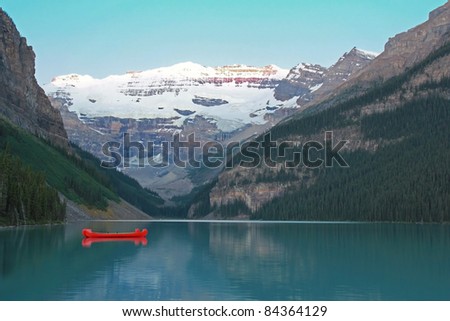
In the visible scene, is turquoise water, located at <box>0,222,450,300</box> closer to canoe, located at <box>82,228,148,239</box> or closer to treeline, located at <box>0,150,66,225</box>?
canoe, located at <box>82,228,148,239</box>

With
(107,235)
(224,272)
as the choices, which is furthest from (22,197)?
(224,272)

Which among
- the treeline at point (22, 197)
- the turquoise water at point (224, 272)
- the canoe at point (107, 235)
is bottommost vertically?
the turquoise water at point (224, 272)

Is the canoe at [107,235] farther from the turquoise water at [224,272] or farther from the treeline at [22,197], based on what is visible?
the treeline at [22,197]

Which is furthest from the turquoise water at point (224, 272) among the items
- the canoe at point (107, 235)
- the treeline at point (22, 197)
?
the treeline at point (22, 197)

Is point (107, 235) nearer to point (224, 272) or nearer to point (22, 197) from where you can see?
point (22, 197)

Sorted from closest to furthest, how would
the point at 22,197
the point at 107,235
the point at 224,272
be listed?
the point at 224,272 → the point at 107,235 → the point at 22,197
